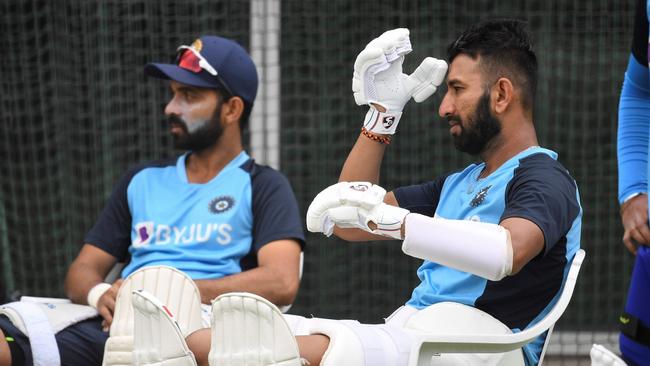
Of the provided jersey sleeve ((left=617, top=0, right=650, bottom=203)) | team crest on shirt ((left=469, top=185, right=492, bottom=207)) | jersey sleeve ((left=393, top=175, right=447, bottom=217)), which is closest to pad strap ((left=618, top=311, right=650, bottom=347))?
jersey sleeve ((left=617, top=0, right=650, bottom=203))

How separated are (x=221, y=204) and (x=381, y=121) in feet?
3.08

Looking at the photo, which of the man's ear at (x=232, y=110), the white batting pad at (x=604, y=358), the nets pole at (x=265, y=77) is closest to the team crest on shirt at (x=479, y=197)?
the white batting pad at (x=604, y=358)

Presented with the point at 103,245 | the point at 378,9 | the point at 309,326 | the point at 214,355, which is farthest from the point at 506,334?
the point at 378,9

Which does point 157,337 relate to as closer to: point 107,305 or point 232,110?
point 107,305

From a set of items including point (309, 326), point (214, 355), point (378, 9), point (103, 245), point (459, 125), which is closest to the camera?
point (214, 355)

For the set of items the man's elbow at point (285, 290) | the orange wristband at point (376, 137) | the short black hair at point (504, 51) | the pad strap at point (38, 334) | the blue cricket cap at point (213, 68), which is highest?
the short black hair at point (504, 51)

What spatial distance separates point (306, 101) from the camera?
5562 mm

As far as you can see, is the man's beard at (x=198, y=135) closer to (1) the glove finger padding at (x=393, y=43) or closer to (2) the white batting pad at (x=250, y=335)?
(1) the glove finger padding at (x=393, y=43)

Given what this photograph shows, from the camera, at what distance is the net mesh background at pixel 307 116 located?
5.45 m

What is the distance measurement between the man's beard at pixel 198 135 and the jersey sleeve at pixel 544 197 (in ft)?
4.94

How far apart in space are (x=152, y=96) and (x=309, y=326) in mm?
Answer: 3221

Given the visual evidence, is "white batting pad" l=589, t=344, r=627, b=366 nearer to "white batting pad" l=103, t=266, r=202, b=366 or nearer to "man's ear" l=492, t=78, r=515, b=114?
"man's ear" l=492, t=78, r=515, b=114

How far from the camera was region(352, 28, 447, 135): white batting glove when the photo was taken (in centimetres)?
283

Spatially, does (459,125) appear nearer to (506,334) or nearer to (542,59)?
(506,334)
